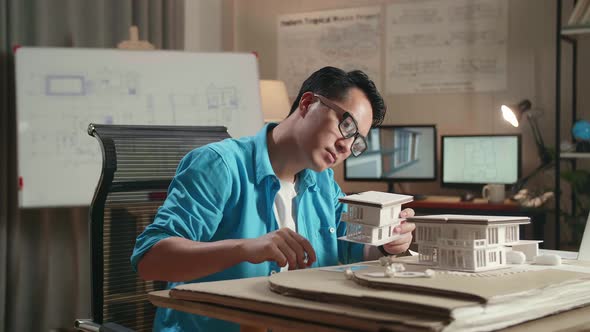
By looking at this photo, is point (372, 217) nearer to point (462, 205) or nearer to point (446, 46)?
point (462, 205)

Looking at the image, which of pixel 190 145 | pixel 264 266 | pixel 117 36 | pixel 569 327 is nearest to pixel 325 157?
pixel 264 266

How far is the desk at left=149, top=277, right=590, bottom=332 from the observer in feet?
2.18

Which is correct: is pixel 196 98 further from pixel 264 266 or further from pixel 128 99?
pixel 264 266

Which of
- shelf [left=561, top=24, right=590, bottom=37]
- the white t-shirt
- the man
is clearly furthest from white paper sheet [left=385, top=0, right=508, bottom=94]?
the white t-shirt

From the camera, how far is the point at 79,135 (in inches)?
123

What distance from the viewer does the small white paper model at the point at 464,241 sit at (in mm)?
862

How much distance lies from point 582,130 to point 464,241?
2.71 metres

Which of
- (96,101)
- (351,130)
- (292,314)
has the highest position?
(96,101)

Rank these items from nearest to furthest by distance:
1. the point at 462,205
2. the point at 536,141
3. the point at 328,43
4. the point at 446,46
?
1. the point at 462,205
2. the point at 536,141
3. the point at 446,46
4. the point at 328,43

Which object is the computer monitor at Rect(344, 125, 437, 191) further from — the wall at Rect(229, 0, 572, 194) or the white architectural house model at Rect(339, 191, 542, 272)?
the white architectural house model at Rect(339, 191, 542, 272)

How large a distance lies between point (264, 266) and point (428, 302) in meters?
0.72

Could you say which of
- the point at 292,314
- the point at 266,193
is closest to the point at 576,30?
the point at 266,193

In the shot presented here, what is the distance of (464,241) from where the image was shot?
34.4 inches

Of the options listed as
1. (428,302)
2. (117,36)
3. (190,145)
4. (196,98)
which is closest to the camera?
(428,302)
